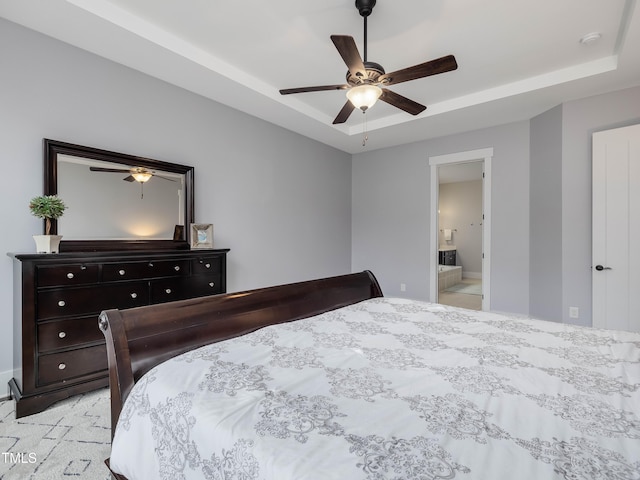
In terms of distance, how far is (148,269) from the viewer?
2.59 meters

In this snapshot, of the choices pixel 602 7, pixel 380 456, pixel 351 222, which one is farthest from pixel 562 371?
pixel 351 222

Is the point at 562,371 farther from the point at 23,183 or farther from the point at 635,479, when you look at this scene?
the point at 23,183

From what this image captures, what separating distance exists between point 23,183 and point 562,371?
3.44m

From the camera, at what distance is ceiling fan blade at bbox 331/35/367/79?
5.84 feet

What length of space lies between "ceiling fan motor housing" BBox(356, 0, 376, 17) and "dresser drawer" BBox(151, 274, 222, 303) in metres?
2.48

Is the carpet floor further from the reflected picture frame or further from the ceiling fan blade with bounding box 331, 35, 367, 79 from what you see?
the ceiling fan blade with bounding box 331, 35, 367, 79

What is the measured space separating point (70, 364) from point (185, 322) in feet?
4.59

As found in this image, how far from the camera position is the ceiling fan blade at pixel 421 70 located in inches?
79.3

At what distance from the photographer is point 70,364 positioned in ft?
7.25

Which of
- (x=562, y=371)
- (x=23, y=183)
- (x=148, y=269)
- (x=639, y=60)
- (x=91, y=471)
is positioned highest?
(x=639, y=60)

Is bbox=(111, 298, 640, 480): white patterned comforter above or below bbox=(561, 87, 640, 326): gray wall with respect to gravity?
below

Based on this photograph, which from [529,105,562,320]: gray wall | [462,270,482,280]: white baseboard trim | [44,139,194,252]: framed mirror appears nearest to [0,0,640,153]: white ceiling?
[529,105,562,320]: gray wall

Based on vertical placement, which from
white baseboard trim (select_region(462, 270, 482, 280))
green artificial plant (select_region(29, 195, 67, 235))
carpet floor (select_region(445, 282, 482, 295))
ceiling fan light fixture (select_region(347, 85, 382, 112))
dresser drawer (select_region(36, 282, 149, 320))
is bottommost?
carpet floor (select_region(445, 282, 482, 295))

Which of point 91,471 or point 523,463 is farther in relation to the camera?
point 91,471
